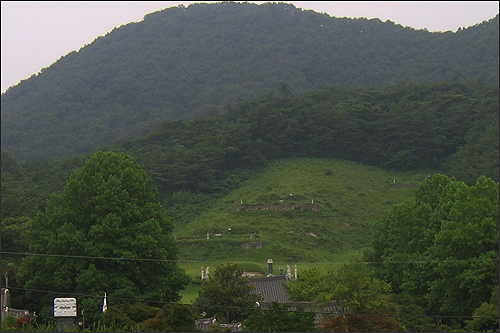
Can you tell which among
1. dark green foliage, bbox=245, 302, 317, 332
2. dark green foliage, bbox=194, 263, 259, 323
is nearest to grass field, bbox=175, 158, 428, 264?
dark green foliage, bbox=194, 263, 259, 323

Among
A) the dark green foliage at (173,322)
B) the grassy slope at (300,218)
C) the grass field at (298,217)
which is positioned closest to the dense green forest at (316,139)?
the grass field at (298,217)

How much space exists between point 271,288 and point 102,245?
8.90 m

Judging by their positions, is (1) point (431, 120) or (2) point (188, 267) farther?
(1) point (431, 120)

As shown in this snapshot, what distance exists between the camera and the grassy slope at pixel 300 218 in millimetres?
50469

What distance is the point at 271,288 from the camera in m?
35.8

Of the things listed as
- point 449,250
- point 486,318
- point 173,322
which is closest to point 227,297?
point 173,322

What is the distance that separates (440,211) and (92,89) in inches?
4769

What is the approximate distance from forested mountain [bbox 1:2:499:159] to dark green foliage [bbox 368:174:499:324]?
2987 inches

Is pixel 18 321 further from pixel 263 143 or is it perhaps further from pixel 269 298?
pixel 263 143

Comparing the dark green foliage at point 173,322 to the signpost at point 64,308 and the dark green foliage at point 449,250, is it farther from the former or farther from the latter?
the dark green foliage at point 449,250

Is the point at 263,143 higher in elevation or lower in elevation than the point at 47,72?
lower

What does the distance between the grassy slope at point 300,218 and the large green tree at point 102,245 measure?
12.3m

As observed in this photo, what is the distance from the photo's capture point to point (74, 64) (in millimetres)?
159000

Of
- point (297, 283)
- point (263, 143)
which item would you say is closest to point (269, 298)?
point (297, 283)
